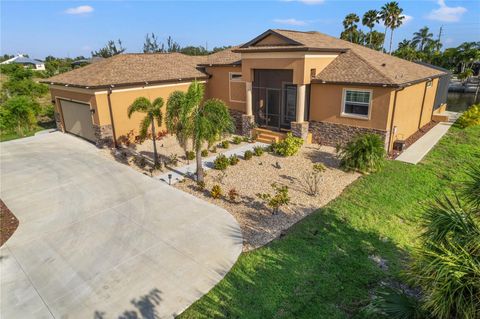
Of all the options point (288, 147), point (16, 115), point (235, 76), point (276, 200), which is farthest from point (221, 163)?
point (16, 115)

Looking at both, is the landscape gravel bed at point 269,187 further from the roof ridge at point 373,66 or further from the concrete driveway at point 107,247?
the roof ridge at point 373,66

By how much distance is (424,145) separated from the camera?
17297 millimetres

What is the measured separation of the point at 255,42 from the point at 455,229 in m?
15.5

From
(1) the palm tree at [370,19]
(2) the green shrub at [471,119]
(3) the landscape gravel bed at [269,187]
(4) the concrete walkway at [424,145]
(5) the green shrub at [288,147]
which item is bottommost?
(3) the landscape gravel bed at [269,187]

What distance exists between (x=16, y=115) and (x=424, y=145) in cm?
2641

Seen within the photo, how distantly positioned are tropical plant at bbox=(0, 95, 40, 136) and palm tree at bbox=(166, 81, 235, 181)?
1531cm

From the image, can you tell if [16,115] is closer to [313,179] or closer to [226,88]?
[226,88]

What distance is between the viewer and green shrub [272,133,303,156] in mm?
15680

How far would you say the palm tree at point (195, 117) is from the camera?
11820mm

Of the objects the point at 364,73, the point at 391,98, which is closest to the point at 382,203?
the point at 391,98

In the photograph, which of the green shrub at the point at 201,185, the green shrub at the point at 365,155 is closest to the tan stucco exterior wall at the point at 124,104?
the green shrub at the point at 201,185

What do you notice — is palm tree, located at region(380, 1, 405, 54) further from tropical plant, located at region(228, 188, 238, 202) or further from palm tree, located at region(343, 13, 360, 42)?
tropical plant, located at region(228, 188, 238, 202)

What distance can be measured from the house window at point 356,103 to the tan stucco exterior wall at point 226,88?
6820 millimetres

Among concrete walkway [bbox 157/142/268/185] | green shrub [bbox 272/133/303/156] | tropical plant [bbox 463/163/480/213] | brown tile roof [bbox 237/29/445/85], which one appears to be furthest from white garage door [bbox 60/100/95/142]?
tropical plant [bbox 463/163/480/213]
